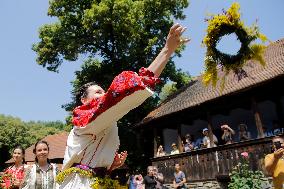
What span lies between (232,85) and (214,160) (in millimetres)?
3236

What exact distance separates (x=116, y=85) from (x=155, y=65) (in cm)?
33

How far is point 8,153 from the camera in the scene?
144ft

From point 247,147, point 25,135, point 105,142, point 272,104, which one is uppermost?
point 25,135

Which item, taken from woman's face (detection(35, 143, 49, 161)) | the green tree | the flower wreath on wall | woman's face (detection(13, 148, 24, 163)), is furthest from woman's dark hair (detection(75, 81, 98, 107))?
the green tree

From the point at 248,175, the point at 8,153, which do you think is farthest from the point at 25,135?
the point at 248,175

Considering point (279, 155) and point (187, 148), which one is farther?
point (187, 148)

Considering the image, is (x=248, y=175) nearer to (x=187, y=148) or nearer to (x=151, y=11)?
(x=187, y=148)

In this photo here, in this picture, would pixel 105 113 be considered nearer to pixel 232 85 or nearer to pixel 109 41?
pixel 232 85

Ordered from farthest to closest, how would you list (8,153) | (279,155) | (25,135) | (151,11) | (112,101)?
1. (25,135)
2. (8,153)
3. (151,11)
4. (279,155)
5. (112,101)

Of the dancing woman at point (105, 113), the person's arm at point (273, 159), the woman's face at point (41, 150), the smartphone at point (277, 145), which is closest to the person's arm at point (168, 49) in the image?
the dancing woman at point (105, 113)

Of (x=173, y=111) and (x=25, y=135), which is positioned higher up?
(x=25, y=135)

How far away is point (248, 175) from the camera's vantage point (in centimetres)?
1098

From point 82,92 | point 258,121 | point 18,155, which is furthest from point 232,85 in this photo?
point 82,92

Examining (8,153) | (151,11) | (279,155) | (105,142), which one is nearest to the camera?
(105,142)
